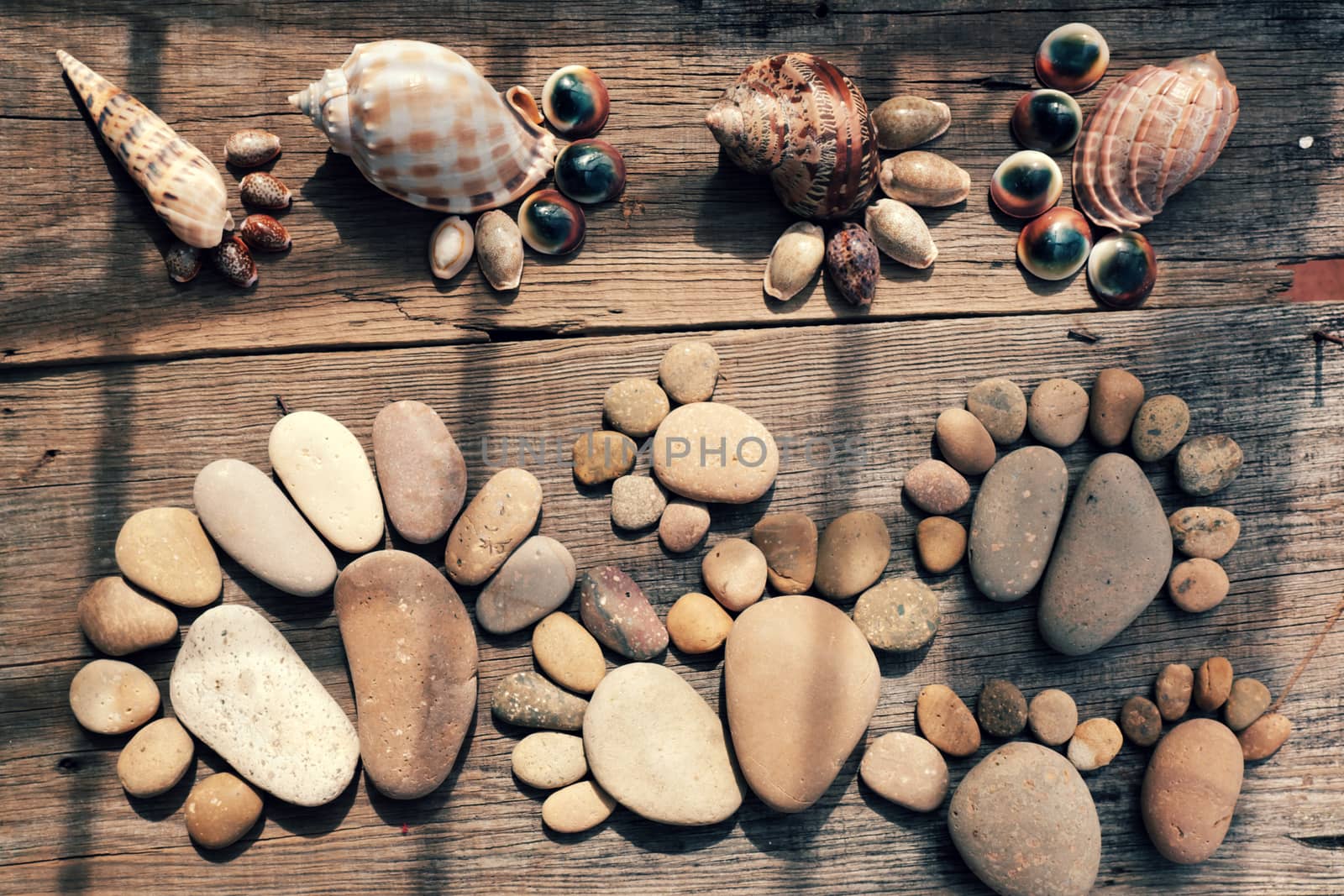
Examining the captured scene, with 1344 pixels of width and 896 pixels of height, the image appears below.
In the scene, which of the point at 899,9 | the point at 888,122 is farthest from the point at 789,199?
the point at 899,9

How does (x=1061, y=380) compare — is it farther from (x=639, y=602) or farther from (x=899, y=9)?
(x=639, y=602)

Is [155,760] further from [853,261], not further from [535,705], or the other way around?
[853,261]

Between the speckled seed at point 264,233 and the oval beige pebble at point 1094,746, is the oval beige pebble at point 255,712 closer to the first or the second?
the speckled seed at point 264,233

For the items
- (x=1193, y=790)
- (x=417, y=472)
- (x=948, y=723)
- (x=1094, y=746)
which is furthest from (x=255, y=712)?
(x=1193, y=790)

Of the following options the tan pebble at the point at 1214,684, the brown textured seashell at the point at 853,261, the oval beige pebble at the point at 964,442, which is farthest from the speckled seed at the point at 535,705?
the tan pebble at the point at 1214,684

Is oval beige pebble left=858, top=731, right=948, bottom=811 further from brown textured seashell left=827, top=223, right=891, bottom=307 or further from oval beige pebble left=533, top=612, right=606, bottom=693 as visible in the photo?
brown textured seashell left=827, top=223, right=891, bottom=307

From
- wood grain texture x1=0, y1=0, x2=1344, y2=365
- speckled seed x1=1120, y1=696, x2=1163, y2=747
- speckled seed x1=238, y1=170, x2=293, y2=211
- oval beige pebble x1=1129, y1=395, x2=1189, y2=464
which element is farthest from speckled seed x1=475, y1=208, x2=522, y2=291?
speckled seed x1=1120, y1=696, x2=1163, y2=747

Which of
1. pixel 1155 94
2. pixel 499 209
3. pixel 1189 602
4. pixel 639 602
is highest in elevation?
pixel 1155 94
